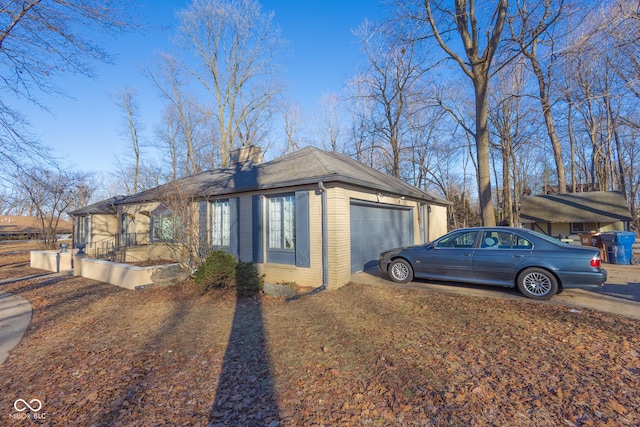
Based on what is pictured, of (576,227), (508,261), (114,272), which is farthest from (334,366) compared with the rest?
(576,227)

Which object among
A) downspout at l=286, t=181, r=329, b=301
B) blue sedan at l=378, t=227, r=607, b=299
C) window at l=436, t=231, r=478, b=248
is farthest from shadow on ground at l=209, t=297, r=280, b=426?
window at l=436, t=231, r=478, b=248

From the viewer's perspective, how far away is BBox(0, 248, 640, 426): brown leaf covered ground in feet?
9.13

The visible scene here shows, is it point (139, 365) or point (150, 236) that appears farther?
point (150, 236)

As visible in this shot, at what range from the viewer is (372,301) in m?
6.42

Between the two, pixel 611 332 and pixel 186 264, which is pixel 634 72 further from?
pixel 186 264

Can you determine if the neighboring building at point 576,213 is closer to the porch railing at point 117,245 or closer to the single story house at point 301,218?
the single story house at point 301,218

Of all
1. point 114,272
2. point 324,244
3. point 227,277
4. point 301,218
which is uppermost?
point 301,218

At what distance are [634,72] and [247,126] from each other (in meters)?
23.4

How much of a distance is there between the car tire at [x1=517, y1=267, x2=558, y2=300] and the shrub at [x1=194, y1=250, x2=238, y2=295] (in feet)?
21.6

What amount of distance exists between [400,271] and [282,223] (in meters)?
3.59

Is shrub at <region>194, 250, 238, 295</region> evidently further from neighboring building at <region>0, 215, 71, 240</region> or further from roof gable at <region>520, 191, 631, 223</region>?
neighboring building at <region>0, 215, 71, 240</region>

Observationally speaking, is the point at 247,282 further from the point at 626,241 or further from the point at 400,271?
the point at 626,241

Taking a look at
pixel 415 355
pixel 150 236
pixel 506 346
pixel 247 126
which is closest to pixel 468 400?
pixel 415 355

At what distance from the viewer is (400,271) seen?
8039mm
